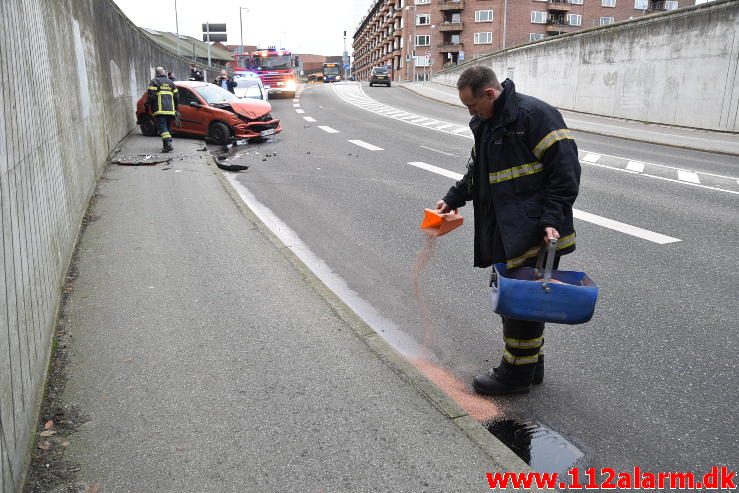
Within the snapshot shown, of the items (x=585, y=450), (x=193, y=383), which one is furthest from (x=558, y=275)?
(x=193, y=383)

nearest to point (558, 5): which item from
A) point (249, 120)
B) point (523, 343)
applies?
point (249, 120)

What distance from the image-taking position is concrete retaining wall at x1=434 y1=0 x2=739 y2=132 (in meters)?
20.3

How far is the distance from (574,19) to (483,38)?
13.5m

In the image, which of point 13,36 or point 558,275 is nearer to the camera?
point 558,275

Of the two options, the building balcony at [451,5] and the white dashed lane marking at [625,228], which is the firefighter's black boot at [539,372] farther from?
the building balcony at [451,5]

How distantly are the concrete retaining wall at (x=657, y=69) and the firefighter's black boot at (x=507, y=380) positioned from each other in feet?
66.6

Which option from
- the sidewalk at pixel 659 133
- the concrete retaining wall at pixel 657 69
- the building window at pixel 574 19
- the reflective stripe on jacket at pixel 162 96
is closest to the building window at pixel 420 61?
the building window at pixel 574 19

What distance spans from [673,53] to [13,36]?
951 inches

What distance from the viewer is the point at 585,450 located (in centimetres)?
324

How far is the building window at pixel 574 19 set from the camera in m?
82.4

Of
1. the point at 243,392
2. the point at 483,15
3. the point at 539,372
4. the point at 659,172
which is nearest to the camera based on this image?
the point at 243,392

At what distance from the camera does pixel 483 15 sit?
8144cm

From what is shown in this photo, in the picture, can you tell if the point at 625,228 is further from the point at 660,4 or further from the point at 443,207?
the point at 660,4

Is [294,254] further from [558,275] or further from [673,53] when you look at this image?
[673,53]
